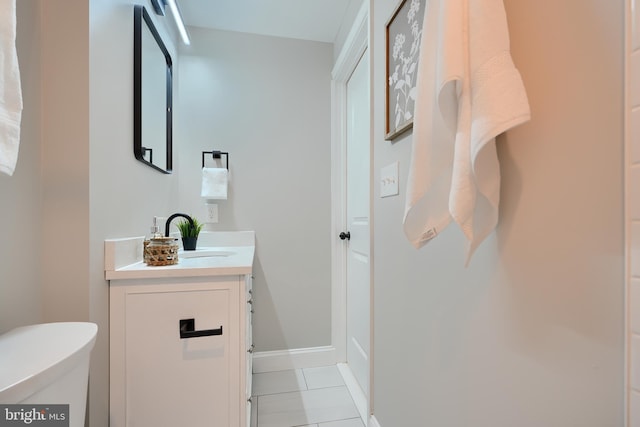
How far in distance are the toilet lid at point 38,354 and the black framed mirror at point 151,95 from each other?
73cm

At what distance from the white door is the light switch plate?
1.13 feet

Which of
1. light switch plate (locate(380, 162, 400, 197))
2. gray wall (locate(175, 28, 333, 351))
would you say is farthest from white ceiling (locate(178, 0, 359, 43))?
light switch plate (locate(380, 162, 400, 197))

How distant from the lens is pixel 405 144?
0.98m

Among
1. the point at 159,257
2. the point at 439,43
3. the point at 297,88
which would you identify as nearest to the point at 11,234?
the point at 159,257

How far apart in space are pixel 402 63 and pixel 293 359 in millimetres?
1880

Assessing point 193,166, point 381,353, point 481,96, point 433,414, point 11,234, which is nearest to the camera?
point 481,96

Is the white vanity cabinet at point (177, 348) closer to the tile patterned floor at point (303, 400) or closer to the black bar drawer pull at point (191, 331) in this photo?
the black bar drawer pull at point (191, 331)

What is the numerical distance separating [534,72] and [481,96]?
0.49 feet

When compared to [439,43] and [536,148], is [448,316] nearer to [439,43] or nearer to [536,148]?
[536,148]

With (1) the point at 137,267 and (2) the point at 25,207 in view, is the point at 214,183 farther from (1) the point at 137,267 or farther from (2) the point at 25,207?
(2) the point at 25,207

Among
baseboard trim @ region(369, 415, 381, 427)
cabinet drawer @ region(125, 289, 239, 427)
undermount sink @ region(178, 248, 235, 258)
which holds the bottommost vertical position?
baseboard trim @ region(369, 415, 381, 427)

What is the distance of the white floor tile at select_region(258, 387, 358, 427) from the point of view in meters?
1.42

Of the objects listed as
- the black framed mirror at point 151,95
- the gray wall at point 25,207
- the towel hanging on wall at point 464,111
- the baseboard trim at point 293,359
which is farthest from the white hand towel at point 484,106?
the baseboard trim at point 293,359

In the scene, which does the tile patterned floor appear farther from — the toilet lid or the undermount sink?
the toilet lid
